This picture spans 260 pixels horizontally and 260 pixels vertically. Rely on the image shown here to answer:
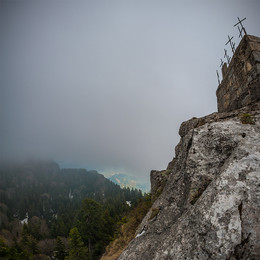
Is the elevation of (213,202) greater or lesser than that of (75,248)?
Answer: greater

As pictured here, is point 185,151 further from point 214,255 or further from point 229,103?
point 229,103

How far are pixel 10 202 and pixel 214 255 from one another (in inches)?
9012

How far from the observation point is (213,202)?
5383mm

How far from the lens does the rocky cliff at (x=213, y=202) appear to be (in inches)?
178

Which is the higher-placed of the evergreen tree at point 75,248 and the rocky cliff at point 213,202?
the rocky cliff at point 213,202

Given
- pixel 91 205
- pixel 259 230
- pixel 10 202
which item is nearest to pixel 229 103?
pixel 259 230

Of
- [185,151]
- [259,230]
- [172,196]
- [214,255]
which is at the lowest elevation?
[214,255]

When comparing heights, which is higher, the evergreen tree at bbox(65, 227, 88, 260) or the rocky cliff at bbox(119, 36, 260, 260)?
the rocky cliff at bbox(119, 36, 260, 260)

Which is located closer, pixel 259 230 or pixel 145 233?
pixel 259 230

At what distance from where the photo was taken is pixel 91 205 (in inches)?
1303

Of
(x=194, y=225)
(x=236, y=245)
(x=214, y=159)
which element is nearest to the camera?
(x=236, y=245)

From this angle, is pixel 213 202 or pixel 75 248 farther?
pixel 75 248

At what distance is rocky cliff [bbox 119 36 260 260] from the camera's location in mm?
4527

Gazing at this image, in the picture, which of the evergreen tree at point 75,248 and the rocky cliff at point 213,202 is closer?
the rocky cliff at point 213,202
